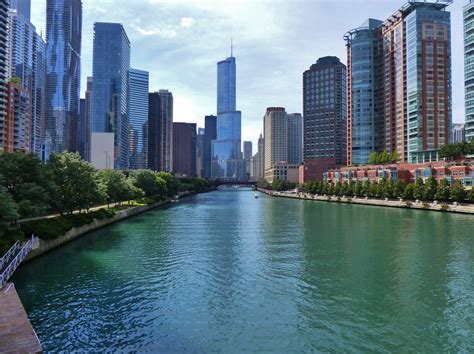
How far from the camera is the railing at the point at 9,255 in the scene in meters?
34.6

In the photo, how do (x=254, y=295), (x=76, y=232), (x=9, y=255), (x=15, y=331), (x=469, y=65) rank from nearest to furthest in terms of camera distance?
(x=15, y=331) → (x=254, y=295) → (x=9, y=255) → (x=76, y=232) → (x=469, y=65)

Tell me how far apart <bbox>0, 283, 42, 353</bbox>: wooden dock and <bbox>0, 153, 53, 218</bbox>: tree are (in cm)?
2473

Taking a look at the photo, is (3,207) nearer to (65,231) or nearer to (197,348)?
(65,231)

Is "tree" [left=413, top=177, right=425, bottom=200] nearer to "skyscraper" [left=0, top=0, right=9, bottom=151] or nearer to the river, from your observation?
the river

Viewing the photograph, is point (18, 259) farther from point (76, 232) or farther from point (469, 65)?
point (469, 65)

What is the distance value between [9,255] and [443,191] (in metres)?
110

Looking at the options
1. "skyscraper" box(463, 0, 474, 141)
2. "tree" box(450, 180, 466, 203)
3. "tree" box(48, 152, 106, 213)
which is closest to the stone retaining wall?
"tree" box(48, 152, 106, 213)

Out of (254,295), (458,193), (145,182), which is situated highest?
(145,182)

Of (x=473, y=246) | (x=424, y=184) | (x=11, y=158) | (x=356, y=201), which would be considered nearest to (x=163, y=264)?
(x=11, y=158)

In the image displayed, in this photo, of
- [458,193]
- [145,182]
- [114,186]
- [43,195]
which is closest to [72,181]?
[43,195]

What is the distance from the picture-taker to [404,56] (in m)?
198

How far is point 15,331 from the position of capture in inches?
819

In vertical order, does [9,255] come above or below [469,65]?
below

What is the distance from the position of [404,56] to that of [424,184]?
99.5 m
